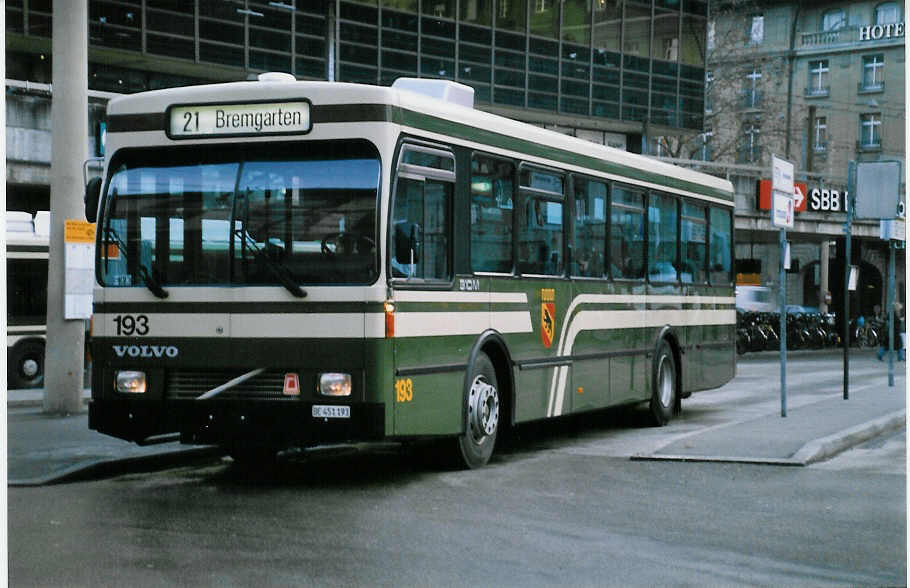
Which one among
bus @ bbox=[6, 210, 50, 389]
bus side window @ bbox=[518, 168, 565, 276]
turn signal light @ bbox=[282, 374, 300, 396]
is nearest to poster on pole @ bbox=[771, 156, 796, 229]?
bus side window @ bbox=[518, 168, 565, 276]

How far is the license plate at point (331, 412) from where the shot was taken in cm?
1023

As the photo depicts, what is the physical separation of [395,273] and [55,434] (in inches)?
196

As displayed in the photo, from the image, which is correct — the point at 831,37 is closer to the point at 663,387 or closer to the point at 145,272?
the point at 663,387

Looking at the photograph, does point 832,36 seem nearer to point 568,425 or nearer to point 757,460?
point 568,425

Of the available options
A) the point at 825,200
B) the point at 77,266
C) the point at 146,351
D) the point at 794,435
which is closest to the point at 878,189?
the point at 794,435

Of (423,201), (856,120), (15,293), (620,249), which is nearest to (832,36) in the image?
(856,120)

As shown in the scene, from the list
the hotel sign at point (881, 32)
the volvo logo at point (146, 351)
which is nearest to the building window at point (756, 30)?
the hotel sign at point (881, 32)

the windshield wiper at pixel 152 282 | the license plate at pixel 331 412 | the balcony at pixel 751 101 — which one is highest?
the balcony at pixel 751 101

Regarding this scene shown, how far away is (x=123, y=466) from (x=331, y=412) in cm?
233

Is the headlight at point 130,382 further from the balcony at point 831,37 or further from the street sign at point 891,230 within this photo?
the balcony at point 831,37

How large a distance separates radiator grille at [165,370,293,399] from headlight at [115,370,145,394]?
206 millimetres

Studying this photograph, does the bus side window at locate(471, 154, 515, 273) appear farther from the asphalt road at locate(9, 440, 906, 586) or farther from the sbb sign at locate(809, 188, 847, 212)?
the sbb sign at locate(809, 188, 847, 212)

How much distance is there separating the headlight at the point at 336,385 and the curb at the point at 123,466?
85.7 inches

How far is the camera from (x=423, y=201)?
10891 mm
